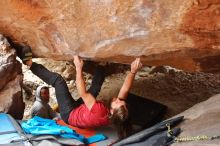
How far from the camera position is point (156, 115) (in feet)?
17.0

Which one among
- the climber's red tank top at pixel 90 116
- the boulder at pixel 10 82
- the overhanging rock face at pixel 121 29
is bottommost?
the climber's red tank top at pixel 90 116

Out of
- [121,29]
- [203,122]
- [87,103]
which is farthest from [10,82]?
[203,122]

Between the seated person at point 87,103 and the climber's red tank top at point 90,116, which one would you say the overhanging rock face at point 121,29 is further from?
the climber's red tank top at point 90,116

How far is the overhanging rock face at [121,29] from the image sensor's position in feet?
11.4

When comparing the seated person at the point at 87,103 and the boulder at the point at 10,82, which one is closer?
the seated person at the point at 87,103

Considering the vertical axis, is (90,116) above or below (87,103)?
below

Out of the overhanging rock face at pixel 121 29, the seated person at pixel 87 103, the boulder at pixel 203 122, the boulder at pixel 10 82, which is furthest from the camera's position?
the boulder at pixel 10 82

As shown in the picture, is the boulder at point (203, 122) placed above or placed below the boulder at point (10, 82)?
below

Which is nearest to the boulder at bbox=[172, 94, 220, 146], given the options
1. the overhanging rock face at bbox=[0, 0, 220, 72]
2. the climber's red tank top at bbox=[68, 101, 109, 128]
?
the overhanging rock face at bbox=[0, 0, 220, 72]

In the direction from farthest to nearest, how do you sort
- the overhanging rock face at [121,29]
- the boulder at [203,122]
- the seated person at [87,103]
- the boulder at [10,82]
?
the boulder at [10,82] → the seated person at [87,103] → the overhanging rock face at [121,29] → the boulder at [203,122]

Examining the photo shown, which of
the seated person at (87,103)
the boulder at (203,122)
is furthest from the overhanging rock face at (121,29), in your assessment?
the boulder at (203,122)

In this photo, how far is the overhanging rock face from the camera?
3.48 meters

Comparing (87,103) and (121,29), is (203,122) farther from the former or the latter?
(87,103)

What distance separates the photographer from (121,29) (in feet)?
12.8
